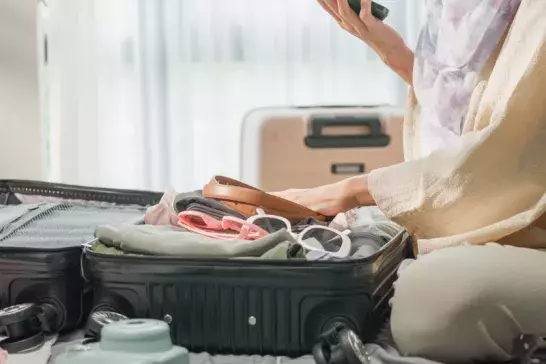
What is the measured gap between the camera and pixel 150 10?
2.04 metres

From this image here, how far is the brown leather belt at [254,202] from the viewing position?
871 mm

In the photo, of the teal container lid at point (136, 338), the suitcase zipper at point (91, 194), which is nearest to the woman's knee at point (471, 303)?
the teal container lid at point (136, 338)

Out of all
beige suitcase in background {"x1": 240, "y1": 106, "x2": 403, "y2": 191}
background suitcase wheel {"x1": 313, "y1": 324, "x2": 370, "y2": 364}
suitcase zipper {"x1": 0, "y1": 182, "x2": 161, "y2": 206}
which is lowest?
background suitcase wheel {"x1": 313, "y1": 324, "x2": 370, "y2": 364}

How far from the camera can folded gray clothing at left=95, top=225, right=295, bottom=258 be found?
734 mm

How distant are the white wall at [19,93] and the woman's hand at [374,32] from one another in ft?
3.60

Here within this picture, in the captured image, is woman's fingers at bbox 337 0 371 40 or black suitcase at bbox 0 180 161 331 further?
woman's fingers at bbox 337 0 371 40

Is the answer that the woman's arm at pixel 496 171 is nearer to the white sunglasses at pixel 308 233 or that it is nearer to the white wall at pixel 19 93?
the white sunglasses at pixel 308 233

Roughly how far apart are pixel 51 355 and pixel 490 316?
17.5 inches

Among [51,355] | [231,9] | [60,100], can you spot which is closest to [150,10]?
[231,9]

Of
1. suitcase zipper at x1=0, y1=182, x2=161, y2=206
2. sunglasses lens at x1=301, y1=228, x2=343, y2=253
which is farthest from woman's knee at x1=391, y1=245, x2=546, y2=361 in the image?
suitcase zipper at x1=0, y1=182, x2=161, y2=206

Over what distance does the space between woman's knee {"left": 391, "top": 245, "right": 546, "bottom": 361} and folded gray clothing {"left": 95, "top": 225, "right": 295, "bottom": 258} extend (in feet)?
0.50

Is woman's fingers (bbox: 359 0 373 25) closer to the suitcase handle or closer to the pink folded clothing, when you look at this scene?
the pink folded clothing

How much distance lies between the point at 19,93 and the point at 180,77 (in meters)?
0.46

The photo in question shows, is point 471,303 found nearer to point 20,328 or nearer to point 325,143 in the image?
point 20,328
